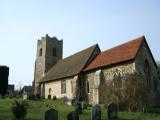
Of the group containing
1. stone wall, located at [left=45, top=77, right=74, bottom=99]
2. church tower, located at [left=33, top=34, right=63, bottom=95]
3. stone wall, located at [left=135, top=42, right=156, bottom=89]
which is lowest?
stone wall, located at [left=45, top=77, right=74, bottom=99]

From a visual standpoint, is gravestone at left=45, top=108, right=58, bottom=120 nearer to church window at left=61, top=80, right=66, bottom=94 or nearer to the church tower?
church window at left=61, top=80, right=66, bottom=94

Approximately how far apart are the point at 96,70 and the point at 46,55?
21.9m

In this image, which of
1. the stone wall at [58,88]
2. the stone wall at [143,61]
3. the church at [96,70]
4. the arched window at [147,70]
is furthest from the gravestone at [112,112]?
the stone wall at [58,88]

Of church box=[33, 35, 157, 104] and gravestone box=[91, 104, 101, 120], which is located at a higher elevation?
church box=[33, 35, 157, 104]

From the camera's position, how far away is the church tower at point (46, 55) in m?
54.4

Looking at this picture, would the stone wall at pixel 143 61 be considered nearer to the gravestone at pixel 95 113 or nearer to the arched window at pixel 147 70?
the arched window at pixel 147 70

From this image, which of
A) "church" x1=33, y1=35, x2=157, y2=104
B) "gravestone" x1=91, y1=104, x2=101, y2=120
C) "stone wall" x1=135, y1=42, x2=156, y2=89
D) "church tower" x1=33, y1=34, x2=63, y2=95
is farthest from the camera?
"church tower" x1=33, y1=34, x2=63, y2=95

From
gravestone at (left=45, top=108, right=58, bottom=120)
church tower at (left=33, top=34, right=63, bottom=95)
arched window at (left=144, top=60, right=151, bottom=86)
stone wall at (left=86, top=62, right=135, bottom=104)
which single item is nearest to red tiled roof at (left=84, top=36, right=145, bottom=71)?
stone wall at (left=86, top=62, right=135, bottom=104)

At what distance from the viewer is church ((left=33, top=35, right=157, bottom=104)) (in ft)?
96.8

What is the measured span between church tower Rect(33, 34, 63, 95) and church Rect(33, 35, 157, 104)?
1.21m

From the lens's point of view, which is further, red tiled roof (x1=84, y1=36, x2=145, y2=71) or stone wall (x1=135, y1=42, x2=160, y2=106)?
red tiled roof (x1=84, y1=36, x2=145, y2=71)

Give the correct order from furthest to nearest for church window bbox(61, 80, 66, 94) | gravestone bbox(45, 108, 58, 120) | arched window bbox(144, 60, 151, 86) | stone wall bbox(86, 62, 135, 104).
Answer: church window bbox(61, 80, 66, 94) → arched window bbox(144, 60, 151, 86) → stone wall bbox(86, 62, 135, 104) → gravestone bbox(45, 108, 58, 120)

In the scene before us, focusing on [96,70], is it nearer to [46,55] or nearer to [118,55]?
[118,55]

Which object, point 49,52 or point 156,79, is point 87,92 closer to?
point 156,79
